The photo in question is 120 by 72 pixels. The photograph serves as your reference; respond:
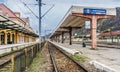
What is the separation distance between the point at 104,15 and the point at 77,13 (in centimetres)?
444

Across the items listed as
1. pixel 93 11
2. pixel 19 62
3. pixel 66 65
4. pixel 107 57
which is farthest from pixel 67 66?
pixel 93 11

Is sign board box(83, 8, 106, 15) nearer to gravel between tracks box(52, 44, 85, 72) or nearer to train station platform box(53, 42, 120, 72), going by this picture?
train station platform box(53, 42, 120, 72)

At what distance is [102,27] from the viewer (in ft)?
386

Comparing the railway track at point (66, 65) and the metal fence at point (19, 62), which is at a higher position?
the metal fence at point (19, 62)

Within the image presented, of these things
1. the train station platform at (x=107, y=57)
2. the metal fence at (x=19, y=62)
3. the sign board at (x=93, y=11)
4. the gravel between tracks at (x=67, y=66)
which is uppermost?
the sign board at (x=93, y=11)

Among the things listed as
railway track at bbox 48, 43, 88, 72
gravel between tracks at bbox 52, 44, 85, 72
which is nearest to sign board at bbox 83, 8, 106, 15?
railway track at bbox 48, 43, 88, 72

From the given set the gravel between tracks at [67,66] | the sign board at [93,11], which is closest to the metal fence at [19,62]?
the gravel between tracks at [67,66]

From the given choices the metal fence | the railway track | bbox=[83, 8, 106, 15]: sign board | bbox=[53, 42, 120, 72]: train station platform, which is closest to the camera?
the metal fence

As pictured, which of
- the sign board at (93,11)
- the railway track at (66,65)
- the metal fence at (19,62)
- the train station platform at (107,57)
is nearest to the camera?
the metal fence at (19,62)

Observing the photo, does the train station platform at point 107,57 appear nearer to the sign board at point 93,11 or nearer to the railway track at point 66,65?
the railway track at point 66,65

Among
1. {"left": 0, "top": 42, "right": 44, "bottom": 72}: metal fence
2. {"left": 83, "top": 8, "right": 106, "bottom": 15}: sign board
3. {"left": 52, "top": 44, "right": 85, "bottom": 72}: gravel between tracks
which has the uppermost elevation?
{"left": 83, "top": 8, "right": 106, "bottom": 15}: sign board

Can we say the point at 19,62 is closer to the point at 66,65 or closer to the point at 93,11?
the point at 66,65

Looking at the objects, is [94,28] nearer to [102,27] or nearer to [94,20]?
[94,20]

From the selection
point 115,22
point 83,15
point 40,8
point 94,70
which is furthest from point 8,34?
point 115,22
